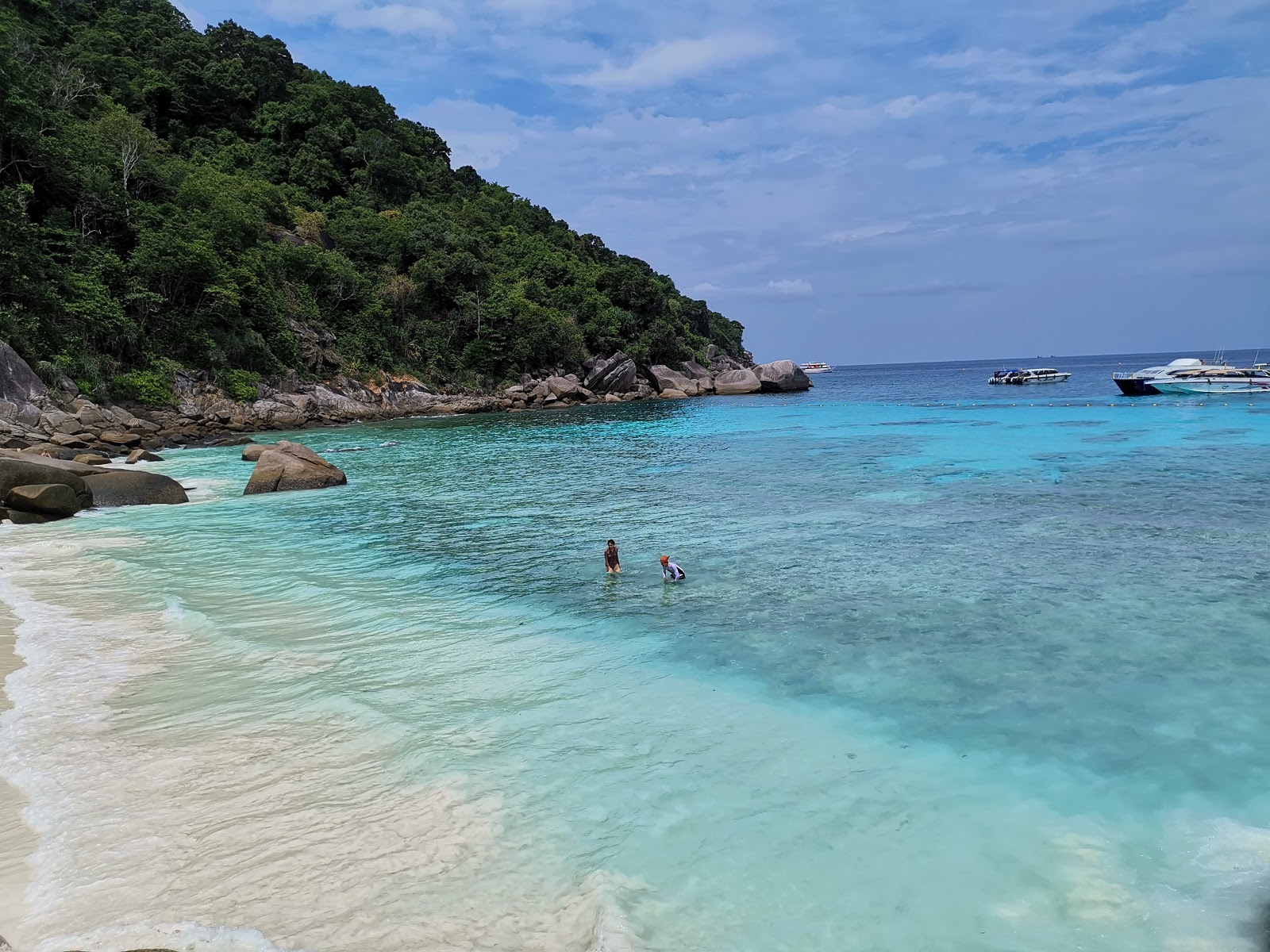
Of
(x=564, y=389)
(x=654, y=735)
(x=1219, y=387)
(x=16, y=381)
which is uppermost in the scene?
(x=16, y=381)

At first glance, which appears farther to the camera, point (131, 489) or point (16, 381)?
point (16, 381)

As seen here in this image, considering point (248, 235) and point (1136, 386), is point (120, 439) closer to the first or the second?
point (248, 235)

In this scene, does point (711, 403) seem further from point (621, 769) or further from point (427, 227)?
point (621, 769)

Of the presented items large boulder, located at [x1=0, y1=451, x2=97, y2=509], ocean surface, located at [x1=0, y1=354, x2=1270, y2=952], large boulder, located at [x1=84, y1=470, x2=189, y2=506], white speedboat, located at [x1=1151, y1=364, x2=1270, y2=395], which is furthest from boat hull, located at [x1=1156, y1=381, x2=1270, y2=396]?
large boulder, located at [x1=0, y1=451, x2=97, y2=509]

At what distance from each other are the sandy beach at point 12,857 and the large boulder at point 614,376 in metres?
62.7

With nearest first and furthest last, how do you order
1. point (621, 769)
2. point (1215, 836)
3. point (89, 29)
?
point (1215, 836), point (621, 769), point (89, 29)

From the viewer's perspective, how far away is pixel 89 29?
2478 inches

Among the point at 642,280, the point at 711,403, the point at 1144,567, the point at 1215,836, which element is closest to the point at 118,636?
the point at 1215,836

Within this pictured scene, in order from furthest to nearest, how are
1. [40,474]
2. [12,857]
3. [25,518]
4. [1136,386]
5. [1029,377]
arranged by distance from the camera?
1. [1029,377]
2. [1136,386]
3. [40,474]
4. [25,518]
5. [12,857]

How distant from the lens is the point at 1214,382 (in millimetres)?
52281

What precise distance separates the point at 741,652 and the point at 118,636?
770 cm

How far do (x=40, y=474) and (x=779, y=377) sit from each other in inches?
2884

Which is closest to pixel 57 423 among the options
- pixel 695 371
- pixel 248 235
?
pixel 248 235

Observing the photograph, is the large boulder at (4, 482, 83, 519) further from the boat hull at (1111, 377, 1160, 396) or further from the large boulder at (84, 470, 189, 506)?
the boat hull at (1111, 377, 1160, 396)
